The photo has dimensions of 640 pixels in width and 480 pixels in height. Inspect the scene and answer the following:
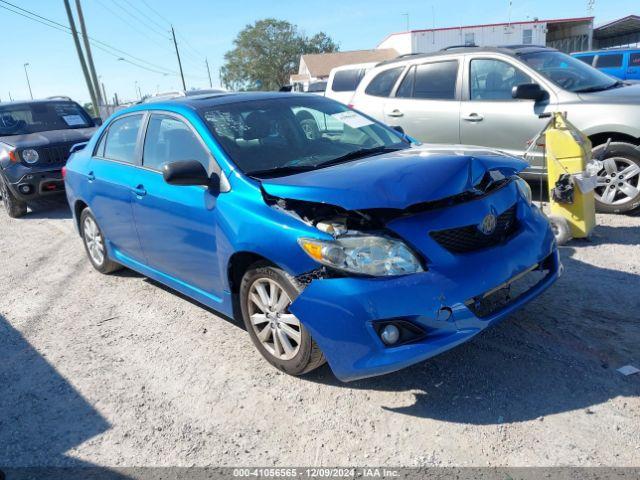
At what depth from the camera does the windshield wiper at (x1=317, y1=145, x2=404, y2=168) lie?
3.46 meters

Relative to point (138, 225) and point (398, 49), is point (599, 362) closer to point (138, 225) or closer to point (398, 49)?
point (138, 225)

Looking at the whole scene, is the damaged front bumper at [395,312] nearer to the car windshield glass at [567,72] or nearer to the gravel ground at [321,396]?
the gravel ground at [321,396]

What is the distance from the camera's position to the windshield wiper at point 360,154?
3.46 metres

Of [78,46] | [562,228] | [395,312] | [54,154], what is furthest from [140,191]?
[78,46]

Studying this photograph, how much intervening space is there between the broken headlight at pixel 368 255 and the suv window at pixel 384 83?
17.1ft

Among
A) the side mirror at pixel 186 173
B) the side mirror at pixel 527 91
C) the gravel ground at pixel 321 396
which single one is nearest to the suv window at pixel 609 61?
the side mirror at pixel 527 91

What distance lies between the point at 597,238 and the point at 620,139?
1202 mm

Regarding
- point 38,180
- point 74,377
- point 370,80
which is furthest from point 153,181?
point 38,180

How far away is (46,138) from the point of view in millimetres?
8617

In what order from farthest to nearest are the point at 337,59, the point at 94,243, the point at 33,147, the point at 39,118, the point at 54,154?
the point at 337,59, the point at 39,118, the point at 54,154, the point at 33,147, the point at 94,243

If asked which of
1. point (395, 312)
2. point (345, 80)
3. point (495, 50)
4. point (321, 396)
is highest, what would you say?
point (495, 50)

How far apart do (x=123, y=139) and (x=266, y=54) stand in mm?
69365

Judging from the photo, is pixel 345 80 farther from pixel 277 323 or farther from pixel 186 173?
pixel 277 323

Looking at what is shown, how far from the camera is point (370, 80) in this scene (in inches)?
302
